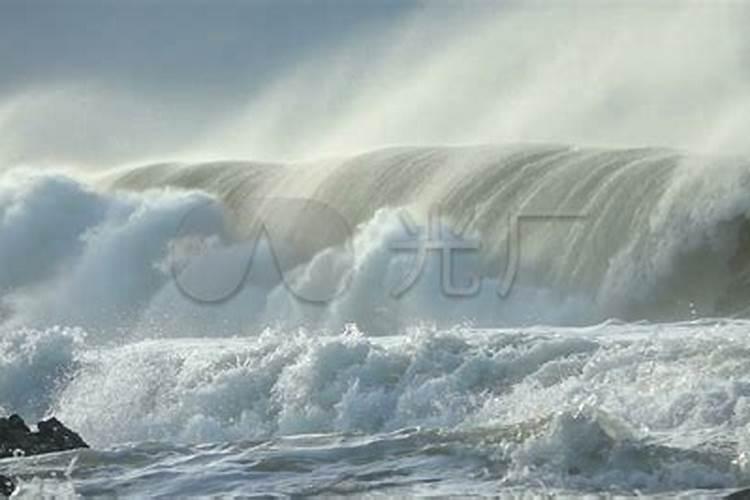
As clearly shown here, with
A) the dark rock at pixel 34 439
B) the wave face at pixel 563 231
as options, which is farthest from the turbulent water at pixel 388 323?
the dark rock at pixel 34 439

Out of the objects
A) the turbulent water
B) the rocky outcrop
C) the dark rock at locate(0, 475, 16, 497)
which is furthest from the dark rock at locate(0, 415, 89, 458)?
the dark rock at locate(0, 475, 16, 497)

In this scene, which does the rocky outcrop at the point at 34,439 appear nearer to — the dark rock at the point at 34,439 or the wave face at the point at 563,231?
the dark rock at the point at 34,439

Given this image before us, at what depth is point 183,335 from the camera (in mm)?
28750

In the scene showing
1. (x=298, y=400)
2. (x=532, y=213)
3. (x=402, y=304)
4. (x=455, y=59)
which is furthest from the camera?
(x=455, y=59)

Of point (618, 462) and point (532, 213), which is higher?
point (532, 213)

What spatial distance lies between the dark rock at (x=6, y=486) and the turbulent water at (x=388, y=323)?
0.12 meters

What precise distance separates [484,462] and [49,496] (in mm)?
3290

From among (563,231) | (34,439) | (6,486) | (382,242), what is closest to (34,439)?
(34,439)

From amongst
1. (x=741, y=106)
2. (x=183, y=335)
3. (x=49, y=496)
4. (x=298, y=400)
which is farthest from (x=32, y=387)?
(x=741, y=106)

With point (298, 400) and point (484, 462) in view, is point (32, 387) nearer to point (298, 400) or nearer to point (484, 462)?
point (298, 400)

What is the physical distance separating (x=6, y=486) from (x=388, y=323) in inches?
524

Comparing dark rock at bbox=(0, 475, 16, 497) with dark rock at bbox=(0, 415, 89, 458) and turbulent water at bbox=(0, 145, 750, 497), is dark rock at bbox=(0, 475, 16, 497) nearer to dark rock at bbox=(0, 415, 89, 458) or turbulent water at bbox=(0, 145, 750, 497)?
turbulent water at bbox=(0, 145, 750, 497)

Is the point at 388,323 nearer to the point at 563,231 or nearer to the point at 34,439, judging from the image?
the point at 563,231

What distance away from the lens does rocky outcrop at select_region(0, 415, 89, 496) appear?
50.2 feet
